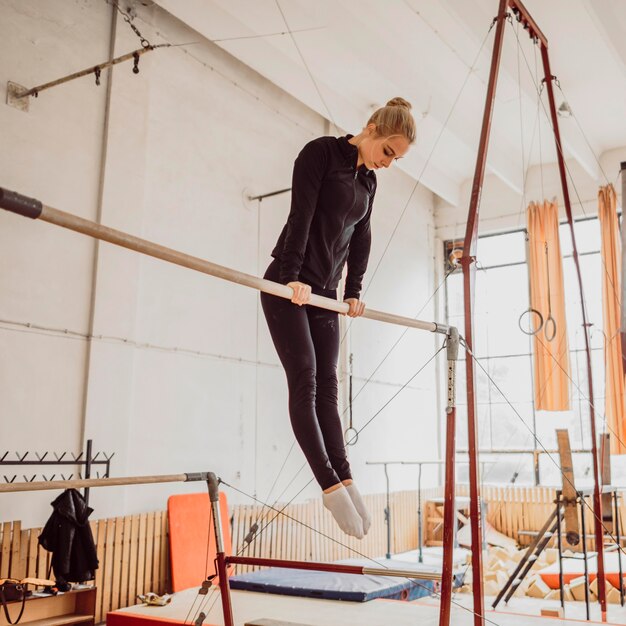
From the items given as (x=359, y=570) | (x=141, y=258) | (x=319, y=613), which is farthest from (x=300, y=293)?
(x=141, y=258)

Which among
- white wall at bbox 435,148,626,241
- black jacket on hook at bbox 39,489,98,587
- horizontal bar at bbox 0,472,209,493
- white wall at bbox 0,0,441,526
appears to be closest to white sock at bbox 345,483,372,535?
horizontal bar at bbox 0,472,209,493

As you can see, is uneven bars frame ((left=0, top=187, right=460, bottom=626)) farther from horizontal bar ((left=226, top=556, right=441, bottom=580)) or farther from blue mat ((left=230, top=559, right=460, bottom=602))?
blue mat ((left=230, top=559, right=460, bottom=602))

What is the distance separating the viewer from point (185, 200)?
624 cm

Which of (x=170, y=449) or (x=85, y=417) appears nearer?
(x=85, y=417)

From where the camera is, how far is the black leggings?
2.21m

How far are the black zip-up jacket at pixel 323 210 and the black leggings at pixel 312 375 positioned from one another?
0.11m

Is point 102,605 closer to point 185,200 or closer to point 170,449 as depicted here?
point 170,449

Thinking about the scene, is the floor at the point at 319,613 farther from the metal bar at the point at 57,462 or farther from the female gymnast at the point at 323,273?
the female gymnast at the point at 323,273

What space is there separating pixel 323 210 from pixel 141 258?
11.8 ft

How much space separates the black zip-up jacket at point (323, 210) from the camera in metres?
2.28

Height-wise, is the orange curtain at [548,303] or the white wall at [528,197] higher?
the white wall at [528,197]

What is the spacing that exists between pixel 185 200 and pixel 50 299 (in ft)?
5.85

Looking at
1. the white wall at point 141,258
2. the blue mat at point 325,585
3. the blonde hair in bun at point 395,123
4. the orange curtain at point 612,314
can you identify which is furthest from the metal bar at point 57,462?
the orange curtain at point 612,314

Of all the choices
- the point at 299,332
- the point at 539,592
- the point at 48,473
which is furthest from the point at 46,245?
the point at 539,592
